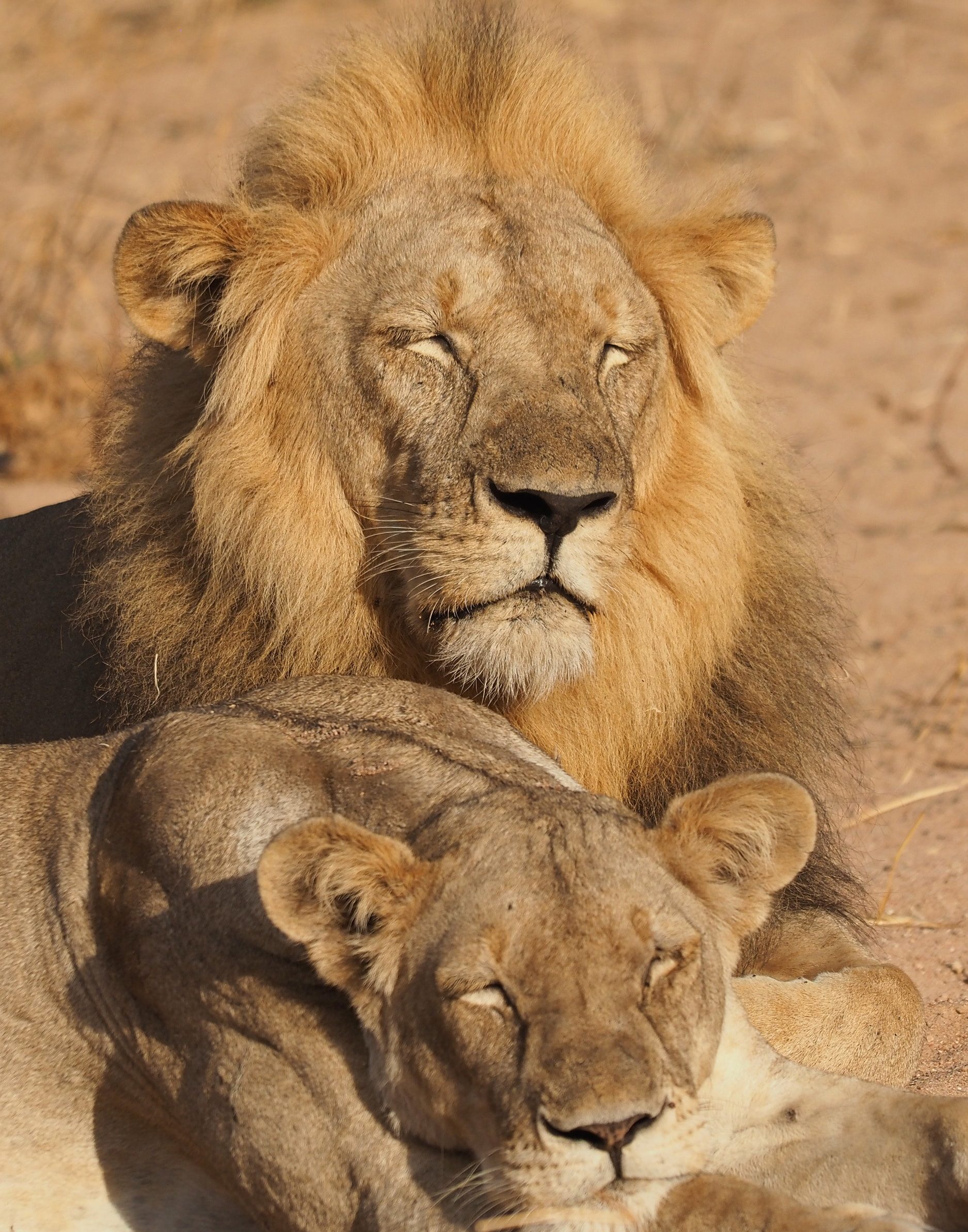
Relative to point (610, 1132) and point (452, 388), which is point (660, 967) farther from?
point (452, 388)

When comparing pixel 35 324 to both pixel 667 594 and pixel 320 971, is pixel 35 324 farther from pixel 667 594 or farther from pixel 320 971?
pixel 320 971

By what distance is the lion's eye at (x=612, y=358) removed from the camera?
4008 mm

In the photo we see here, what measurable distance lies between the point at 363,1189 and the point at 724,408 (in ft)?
7.30

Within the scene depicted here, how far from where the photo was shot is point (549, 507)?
11.7 feet

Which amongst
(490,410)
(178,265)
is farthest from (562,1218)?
(178,265)

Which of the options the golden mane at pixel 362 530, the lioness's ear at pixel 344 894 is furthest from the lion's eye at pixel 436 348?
the lioness's ear at pixel 344 894

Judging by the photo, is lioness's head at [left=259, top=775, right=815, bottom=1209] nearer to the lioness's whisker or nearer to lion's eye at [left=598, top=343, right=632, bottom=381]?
the lioness's whisker

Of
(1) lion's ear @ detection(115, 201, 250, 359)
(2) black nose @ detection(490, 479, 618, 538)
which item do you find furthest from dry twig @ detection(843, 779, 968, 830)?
(1) lion's ear @ detection(115, 201, 250, 359)

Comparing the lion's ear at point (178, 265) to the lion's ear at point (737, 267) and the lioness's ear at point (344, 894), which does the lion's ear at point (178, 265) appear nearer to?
the lion's ear at point (737, 267)

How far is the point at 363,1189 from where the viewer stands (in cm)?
269

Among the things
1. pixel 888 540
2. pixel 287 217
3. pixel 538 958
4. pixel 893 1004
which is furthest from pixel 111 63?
pixel 538 958

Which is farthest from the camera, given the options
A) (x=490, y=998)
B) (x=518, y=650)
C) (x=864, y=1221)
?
(x=518, y=650)

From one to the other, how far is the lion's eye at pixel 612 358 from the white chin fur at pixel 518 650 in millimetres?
586

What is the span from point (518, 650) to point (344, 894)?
43.3 inches
